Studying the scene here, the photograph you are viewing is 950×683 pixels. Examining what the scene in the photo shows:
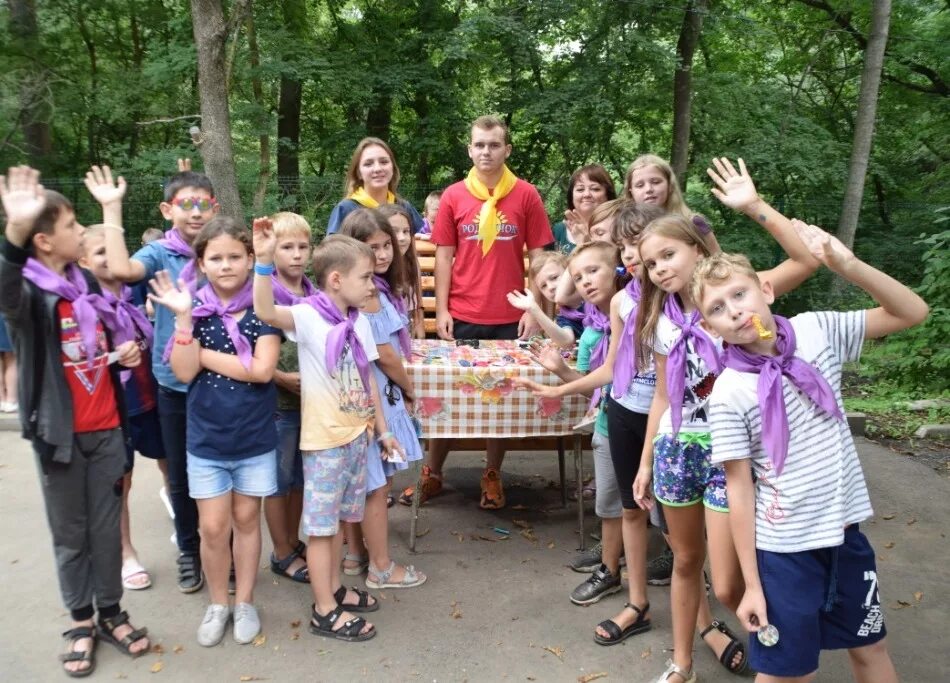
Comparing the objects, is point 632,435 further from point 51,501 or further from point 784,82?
point 784,82

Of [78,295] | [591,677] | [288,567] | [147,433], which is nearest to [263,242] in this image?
[78,295]

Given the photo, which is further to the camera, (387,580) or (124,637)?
(387,580)

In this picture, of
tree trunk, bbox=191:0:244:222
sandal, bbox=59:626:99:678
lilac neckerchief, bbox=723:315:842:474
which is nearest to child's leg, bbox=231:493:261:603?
sandal, bbox=59:626:99:678

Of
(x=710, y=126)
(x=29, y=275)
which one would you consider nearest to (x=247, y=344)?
(x=29, y=275)

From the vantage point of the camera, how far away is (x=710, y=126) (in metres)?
12.4

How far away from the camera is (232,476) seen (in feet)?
9.82

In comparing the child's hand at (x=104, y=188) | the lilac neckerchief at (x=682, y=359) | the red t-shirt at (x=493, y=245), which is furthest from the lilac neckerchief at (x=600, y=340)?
the child's hand at (x=104, y=188)

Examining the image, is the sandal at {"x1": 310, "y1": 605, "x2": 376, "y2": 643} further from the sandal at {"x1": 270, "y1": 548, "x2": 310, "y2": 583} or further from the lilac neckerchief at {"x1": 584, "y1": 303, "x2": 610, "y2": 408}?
the lilac neckerchief at {"x1": 584, "y1": 303, "x2": 610, "y2": 408}

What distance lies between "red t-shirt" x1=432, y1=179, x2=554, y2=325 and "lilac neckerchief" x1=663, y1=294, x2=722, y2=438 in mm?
1941

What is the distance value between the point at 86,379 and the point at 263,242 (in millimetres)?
878

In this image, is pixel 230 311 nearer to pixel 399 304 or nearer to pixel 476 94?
pixel 399 304

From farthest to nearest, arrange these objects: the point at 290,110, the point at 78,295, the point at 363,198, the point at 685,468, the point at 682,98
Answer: the point at 290,110 → the point at 682,98 → the point at 363,198 → the point at 78,295 → the point at 685,468

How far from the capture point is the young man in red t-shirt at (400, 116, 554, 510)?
429 cm

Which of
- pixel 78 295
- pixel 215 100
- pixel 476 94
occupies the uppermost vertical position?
pixel 476 94
